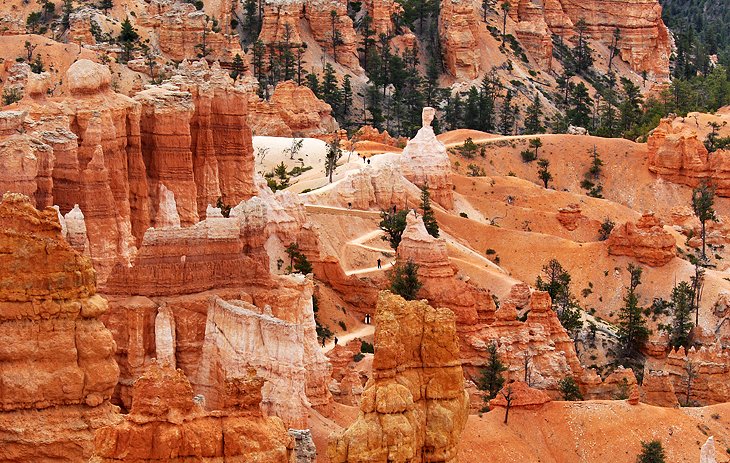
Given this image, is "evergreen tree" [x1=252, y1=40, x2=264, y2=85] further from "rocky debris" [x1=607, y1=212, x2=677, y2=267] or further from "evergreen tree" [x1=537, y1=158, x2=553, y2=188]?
"rocky debris" [x1=607, y1=212, x2=677, y2=267]

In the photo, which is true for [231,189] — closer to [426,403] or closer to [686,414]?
[686,414]

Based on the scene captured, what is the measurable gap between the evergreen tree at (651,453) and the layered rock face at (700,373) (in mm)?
11194

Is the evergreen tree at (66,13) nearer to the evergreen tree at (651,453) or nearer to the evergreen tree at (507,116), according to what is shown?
the evergreen tree at (507,116)

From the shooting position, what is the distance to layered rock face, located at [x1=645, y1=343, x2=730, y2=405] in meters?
96.5

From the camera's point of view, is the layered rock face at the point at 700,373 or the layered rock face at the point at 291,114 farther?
the layered rock face at the point at 291,114

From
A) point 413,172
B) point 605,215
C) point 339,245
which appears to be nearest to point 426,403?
point 339,245

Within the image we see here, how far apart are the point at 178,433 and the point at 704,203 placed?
10254 cm

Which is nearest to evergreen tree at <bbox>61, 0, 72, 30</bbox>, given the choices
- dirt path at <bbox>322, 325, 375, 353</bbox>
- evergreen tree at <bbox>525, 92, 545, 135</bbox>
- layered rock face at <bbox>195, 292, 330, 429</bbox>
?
evergreen tree at <bbox>525, 92, 545, 135</bbox>

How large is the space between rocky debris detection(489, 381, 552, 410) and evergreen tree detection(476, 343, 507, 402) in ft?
12.5

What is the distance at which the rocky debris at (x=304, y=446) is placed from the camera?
60.7 metres

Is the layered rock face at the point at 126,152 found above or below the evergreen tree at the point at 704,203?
above

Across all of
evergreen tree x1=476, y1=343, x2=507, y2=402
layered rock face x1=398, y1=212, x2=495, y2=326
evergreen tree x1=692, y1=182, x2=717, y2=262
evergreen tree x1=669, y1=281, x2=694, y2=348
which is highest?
layered rock face x1=398, y1=212, x2=495, y2=326

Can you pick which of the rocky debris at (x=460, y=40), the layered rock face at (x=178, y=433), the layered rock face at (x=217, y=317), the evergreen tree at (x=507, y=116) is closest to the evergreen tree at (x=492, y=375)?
the layered rock face at (x=217, y=317)

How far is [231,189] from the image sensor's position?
9200cm
